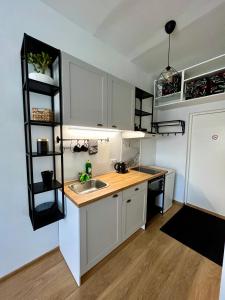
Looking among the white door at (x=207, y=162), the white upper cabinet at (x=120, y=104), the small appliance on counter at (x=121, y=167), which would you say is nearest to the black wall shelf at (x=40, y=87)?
the white upper cabinet at (x=120, y=104)

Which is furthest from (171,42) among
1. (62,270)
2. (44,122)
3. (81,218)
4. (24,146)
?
(62,270)

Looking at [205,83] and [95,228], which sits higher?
[205,83]

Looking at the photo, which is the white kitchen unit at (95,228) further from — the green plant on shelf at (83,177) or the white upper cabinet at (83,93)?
the white upper cabinet at (83,93)

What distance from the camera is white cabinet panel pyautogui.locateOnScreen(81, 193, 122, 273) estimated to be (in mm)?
1291

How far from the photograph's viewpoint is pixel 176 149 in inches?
114

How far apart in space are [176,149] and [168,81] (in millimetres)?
1385

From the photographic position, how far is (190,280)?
137 cm

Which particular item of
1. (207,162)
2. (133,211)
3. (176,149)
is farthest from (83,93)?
(207,162)

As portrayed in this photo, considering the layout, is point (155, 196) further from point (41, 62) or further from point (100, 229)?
point (41, 62)

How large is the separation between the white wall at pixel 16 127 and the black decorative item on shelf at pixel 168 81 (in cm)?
135

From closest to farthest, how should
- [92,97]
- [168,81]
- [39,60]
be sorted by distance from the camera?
1. [39,60]
2. [92,97]
3. [168,81]

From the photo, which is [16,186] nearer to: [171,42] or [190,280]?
[190,280]

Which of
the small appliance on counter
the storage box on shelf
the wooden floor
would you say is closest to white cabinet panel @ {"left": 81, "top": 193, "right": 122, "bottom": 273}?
the wooden floor

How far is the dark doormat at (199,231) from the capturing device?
1721 mm
